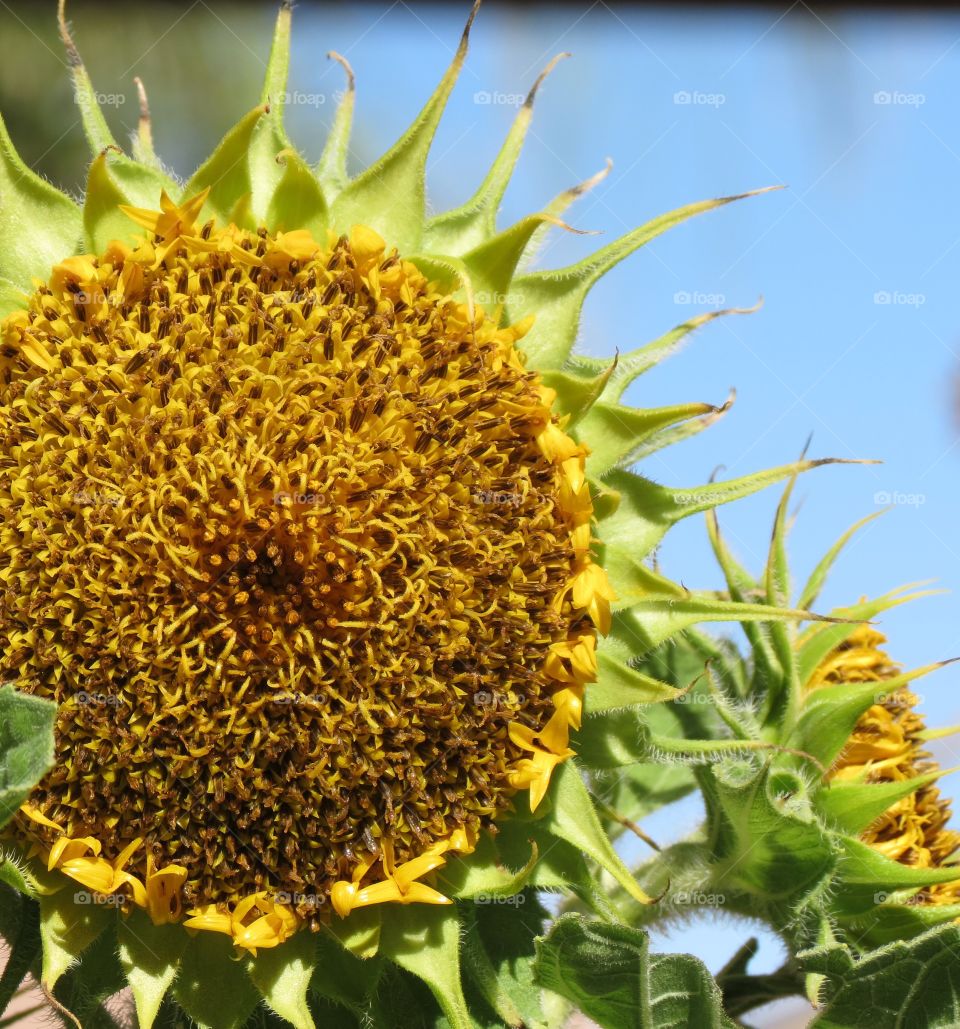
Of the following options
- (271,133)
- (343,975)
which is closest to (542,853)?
(343,975)

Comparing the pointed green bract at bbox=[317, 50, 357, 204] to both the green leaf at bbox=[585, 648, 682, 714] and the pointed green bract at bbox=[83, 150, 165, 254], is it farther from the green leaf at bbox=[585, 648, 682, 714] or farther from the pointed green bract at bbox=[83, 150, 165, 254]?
the green leaf at bbox=[585, 648, 682, 714]

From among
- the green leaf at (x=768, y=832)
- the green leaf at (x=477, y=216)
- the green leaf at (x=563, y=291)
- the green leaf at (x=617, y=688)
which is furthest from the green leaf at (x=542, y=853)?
the green leaf at (x=477, y=216)

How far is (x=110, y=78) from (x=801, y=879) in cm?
869

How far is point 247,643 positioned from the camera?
249 centimetres

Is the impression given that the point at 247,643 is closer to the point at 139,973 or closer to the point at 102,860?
the point at 102,860

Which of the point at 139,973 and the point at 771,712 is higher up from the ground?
the point at 771,712

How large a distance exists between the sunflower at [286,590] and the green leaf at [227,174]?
0.01 meters

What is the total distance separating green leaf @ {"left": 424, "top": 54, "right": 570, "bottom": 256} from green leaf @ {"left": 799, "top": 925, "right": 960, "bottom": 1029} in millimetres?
2087

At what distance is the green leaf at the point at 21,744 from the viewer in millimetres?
2088

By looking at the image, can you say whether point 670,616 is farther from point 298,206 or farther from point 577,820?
point 298,206

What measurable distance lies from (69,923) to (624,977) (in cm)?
127

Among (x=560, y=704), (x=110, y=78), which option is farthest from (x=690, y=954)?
(x=110, y=78)

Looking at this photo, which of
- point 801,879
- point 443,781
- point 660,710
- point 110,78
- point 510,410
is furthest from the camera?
point 110,78

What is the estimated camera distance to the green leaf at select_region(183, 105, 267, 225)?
2949 mm
